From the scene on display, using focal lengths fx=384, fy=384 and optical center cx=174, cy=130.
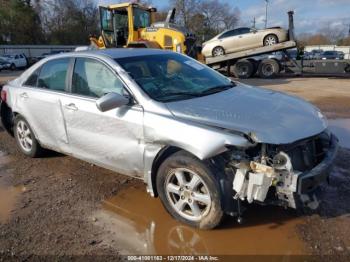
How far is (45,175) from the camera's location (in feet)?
17.6

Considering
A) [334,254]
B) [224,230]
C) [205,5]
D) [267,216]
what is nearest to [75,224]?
[224,230]

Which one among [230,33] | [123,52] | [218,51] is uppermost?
[230,33]

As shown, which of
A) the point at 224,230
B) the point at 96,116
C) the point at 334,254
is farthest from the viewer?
the point at 96,116

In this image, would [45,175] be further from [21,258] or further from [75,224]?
[21,258]

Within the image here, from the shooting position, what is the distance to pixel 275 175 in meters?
3.24

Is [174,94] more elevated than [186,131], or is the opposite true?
[174,94]

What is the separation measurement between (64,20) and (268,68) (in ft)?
175

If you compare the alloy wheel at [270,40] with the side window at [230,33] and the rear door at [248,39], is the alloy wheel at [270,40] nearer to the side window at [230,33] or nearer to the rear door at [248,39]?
the rear door at [248,39]

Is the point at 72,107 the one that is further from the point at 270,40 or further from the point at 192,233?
the point at 270,40

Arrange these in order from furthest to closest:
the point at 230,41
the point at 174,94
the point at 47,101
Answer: the point at 230,41
the point at 47,101
the point at 174,94

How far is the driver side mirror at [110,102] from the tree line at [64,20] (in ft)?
164

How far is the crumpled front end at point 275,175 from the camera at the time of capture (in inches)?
128

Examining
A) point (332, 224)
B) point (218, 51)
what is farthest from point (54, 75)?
point (218, 51)

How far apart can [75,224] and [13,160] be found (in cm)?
270
